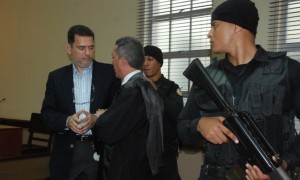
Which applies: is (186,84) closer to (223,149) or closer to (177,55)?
(177,55)

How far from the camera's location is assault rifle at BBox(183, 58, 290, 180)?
3.86 feet

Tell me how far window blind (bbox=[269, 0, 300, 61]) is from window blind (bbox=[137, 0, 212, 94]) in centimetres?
68

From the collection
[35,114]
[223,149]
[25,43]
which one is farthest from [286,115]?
[25,43]

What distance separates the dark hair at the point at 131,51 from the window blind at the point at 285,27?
1.35 meters

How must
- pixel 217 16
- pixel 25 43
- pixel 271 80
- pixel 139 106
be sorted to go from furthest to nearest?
pixel 25 43, pixel 139 106, pixel 217 16, pixel 271 80

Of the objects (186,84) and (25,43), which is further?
(25,43)

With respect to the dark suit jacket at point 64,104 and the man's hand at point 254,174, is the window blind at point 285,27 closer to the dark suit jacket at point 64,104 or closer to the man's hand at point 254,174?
the dark suit jacket at point 64,104

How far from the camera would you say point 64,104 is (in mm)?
2229

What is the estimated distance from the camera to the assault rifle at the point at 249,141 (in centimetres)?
118

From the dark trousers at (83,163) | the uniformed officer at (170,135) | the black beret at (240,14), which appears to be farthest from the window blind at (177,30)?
the black beret at (240,14)

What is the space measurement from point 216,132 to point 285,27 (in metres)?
1.97

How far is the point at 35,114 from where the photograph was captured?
15.5 feet

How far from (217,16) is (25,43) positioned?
179 inches

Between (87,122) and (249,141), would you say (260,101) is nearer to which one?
(249,141)
